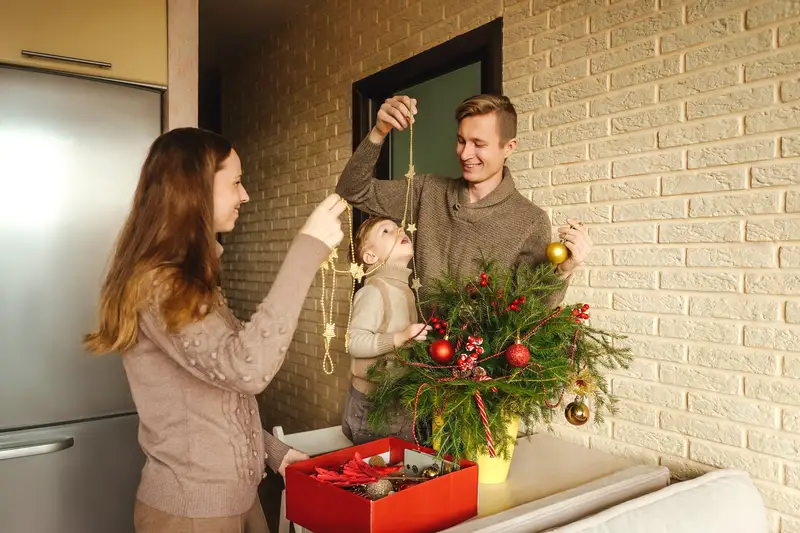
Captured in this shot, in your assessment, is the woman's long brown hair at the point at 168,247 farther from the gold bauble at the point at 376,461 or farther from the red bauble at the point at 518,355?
the red bauble at the point at 518,355

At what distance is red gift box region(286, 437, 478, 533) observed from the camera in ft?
3.75

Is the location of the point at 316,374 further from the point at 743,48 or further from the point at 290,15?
the point at 743,48

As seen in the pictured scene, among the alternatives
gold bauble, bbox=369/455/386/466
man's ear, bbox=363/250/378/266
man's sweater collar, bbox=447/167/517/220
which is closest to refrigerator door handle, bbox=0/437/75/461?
man's ear, bbox=363/250/378/266

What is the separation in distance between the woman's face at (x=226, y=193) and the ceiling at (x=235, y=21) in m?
2.65

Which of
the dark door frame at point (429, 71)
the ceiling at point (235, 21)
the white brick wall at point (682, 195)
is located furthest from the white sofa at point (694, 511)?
the ceiling at point (235, 21)

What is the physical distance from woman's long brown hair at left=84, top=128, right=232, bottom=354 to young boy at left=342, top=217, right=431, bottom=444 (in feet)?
1.86

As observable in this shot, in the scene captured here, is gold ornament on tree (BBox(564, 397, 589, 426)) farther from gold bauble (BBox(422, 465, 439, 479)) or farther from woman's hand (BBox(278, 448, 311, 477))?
woman's hand (BBox(278, 448, 311, 477))

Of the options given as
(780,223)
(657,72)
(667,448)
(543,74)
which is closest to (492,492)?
(667,448)

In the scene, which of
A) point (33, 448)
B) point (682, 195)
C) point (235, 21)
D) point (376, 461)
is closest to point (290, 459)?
point (376, 461)

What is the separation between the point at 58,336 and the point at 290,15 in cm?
250

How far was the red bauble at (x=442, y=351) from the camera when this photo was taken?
144 centimetres

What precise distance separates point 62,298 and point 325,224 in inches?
55.6

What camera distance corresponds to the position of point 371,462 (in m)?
1.42

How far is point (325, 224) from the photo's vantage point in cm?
131
